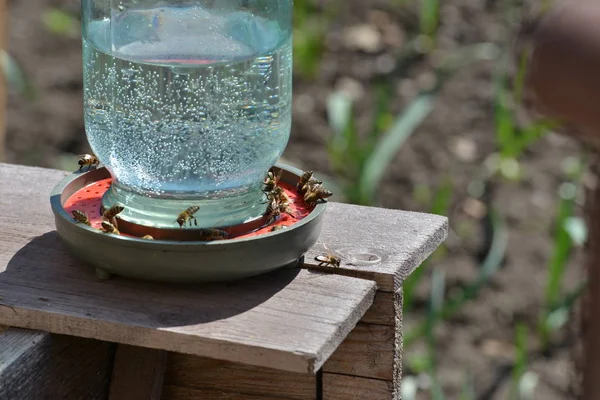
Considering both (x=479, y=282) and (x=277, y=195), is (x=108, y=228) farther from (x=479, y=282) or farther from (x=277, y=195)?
(x=479, y=282)

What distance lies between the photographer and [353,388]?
4.74 ft

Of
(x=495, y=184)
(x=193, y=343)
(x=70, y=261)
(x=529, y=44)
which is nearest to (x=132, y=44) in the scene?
(x=70, y=261)

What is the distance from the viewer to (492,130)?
3.81 metres

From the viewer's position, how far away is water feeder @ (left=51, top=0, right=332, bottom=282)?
125cm

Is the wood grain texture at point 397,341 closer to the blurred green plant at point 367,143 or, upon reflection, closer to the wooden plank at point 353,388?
the wooden plank at point 353,388

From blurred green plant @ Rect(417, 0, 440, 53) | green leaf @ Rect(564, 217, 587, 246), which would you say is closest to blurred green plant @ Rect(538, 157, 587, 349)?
green leaf @ Rect(564, 217, 587, 246)

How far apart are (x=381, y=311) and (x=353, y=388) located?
14 centimetres

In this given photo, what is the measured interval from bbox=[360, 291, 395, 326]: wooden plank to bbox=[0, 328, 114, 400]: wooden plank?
394 mm

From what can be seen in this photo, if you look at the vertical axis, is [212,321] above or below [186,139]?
below

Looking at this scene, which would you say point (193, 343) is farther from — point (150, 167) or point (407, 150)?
point (407, 150)

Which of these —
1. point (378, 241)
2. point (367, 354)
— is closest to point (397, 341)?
point (367, 354)

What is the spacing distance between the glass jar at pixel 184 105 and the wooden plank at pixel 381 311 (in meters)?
0.22

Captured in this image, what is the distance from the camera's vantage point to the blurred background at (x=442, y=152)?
2932mm

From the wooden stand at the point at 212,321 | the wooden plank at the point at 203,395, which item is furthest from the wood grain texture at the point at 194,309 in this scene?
the wooden plank at the point at 203,395
